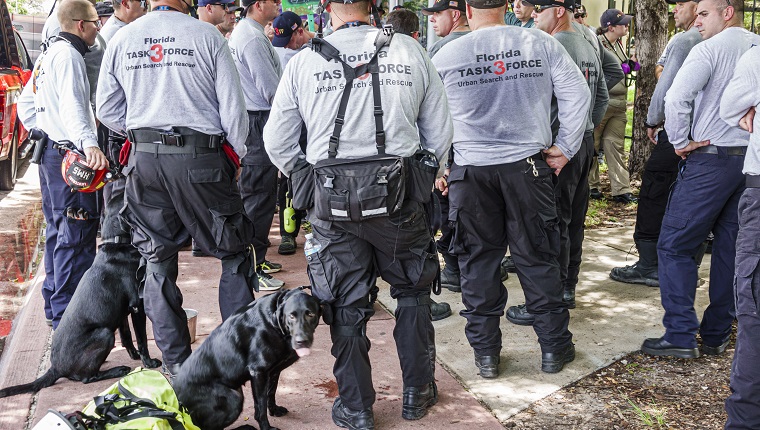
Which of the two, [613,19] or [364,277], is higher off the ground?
[613,19]

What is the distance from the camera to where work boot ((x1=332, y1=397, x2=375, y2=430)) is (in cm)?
382

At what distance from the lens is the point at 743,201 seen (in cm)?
347

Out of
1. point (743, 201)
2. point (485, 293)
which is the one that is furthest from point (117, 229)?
point (743, 201)

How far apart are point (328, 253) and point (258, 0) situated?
10.7 feet

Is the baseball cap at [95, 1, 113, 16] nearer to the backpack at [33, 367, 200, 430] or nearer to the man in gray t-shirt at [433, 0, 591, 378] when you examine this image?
the man in gray t-shirt at [433, 0, 591, 378]

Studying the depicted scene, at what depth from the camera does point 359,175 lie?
355 centimetres

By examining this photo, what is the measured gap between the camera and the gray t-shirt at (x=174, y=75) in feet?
13.5

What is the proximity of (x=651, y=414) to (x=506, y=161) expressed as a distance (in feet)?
5.19

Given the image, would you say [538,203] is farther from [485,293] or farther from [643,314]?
[643,314]

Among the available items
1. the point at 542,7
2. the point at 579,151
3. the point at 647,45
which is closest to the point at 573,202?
the point at 579,151

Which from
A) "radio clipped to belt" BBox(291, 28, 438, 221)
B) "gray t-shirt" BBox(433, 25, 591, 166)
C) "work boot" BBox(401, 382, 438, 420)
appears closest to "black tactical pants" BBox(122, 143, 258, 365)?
"radio clipped to belt" BBox(291, 28, 438, 221)

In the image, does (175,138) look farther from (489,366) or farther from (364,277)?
(489,366)

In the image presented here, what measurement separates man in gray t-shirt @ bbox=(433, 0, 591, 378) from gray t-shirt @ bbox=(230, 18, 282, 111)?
7.20 feet

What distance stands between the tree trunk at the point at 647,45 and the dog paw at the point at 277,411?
7285 millimetres
